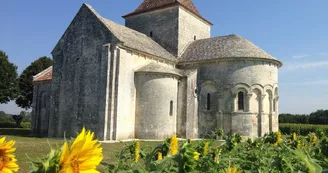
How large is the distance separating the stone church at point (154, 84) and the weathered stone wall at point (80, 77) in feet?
0.20

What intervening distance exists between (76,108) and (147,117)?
14.9ft

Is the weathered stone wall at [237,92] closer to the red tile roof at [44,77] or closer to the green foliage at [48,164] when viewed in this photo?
the red tile roof at [44,77]

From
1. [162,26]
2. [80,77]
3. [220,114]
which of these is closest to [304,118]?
[220,114]

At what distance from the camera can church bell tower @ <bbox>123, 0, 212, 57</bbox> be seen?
74.8 feet

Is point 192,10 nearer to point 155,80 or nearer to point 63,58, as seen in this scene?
point 155,80

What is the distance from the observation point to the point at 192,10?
2450 centimetres

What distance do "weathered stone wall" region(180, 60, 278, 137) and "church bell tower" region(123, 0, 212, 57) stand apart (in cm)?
424

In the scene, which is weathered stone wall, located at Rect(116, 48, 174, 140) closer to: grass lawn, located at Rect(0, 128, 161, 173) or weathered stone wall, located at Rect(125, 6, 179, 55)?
grass lawn, located at Rect(0, 128, 161, 173)

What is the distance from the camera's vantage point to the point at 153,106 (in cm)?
1783

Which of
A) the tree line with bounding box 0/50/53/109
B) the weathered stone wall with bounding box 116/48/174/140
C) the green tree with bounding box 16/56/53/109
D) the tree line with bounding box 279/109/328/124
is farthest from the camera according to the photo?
the tree line with bounding box 279/109/328/124

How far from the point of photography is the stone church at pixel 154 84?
1700cm

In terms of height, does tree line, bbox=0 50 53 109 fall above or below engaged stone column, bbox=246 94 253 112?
above

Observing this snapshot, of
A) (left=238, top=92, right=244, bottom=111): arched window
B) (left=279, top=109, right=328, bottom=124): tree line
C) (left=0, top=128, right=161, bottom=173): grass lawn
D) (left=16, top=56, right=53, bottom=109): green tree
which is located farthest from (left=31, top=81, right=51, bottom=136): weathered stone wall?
(left=279, top=109, right=328, bottom=124): tree line

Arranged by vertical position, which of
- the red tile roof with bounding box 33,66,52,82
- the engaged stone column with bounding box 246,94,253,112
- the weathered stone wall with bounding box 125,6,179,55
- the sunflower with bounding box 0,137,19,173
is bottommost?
the sunflower with bounding box 0,137,19,173
